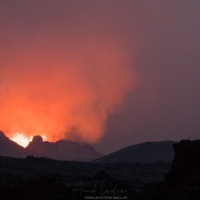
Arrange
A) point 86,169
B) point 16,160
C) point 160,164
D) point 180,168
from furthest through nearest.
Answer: point 160,164 → point 16,160 → point 86,169 → point 180,168

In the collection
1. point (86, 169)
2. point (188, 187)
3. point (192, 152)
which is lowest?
point (188, 187)

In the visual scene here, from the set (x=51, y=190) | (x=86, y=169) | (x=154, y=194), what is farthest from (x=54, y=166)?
(x=154, y=194)

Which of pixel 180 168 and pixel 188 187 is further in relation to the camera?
pixel 180 168

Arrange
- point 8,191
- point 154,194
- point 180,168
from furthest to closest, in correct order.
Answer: point 8,191
point 180,168
point 154,194

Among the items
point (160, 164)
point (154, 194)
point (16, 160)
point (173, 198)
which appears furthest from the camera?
point (160, 164)

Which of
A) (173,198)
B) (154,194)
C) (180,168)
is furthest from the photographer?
(180,168)

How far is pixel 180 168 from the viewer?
109ft

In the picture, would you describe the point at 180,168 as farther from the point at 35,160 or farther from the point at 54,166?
the point at 35,160

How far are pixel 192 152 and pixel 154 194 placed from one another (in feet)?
31.7

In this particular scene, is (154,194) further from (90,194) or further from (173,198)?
(90,194)

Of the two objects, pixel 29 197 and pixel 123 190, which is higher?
pixel 123 190

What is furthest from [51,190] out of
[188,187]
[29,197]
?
[188,187]

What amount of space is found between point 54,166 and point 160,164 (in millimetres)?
44717

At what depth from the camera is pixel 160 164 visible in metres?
128
